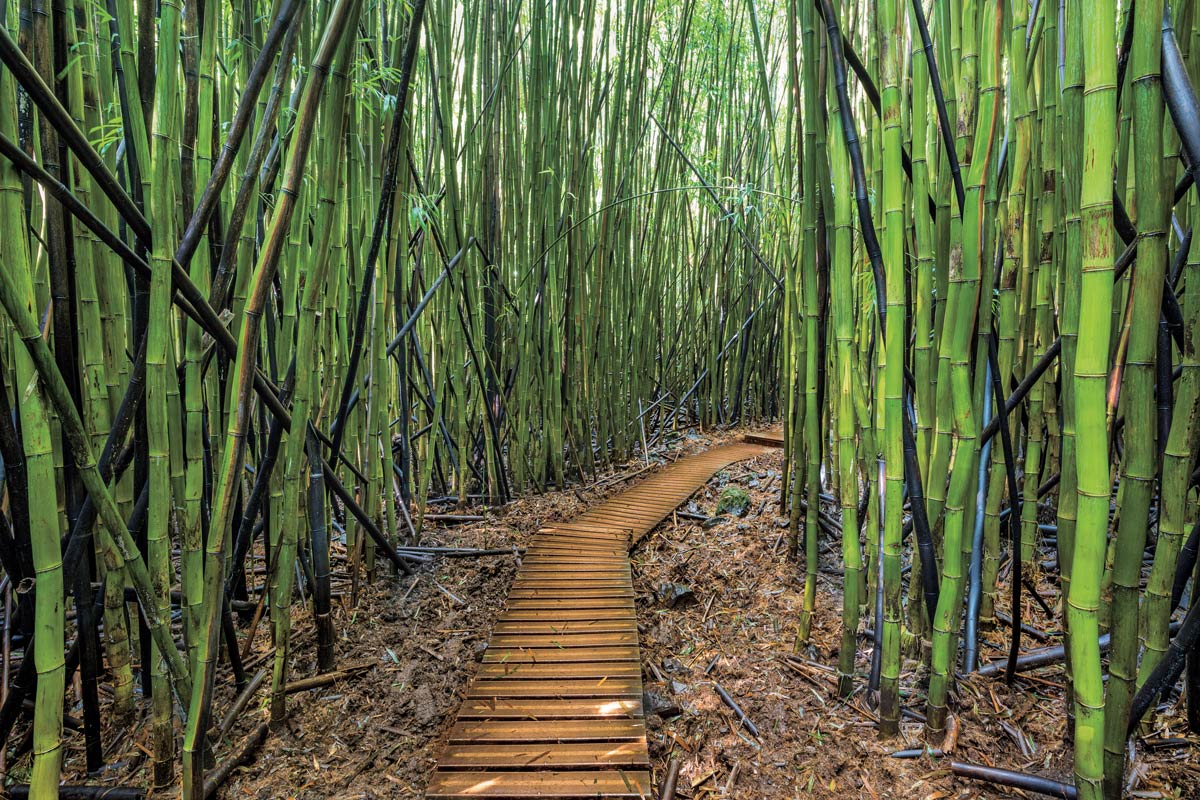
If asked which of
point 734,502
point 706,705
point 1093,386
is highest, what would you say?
point 1093,386

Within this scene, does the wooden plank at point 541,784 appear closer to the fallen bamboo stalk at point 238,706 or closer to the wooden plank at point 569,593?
the fallen bamboo stalk at point 238,706

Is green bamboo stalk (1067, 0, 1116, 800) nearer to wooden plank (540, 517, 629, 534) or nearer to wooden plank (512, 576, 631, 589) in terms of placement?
wooden plank (512, 576, 631, 589)

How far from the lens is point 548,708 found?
39.1 inches

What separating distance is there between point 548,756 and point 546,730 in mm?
59

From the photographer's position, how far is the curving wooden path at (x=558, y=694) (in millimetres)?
835

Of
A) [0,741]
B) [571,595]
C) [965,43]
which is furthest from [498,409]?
[965,43]

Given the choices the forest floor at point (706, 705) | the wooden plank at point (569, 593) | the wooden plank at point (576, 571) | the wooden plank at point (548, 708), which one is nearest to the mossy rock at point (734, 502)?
the forest floor at point (706, 705)

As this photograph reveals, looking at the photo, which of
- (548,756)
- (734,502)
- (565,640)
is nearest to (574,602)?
(565,640)

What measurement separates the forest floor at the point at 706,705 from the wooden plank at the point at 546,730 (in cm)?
5

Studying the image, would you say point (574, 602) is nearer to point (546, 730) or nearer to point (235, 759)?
point (546, 730)

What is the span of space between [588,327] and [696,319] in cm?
139

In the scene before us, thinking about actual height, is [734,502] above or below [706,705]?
above

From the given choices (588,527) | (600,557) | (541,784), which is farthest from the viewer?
(588,527)

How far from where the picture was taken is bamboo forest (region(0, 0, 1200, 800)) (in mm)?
592
